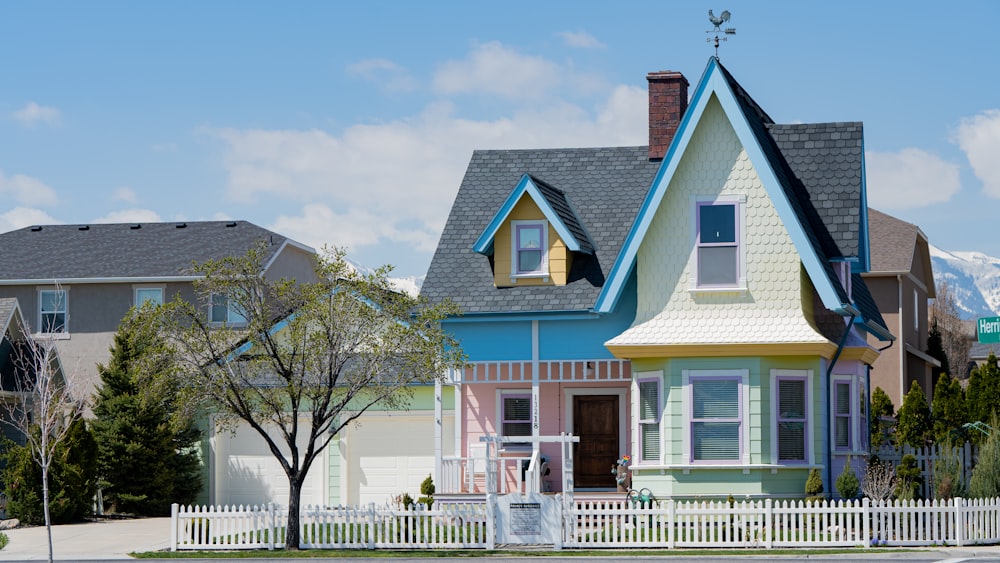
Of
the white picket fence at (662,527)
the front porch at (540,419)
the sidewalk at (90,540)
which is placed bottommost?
the sidewalk at (90,540)

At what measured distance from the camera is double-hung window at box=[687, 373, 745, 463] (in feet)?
94.2

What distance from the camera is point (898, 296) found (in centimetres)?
5166

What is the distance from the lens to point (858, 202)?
99.0 feet

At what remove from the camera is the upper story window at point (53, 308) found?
47781mm

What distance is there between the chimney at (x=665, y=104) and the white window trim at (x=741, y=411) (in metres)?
6.63

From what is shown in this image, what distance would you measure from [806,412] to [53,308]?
2878 cm

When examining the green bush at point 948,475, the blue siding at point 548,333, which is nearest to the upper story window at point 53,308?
the blue siding at point 548,333

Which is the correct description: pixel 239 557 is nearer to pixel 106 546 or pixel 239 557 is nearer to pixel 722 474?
pixel 106 546

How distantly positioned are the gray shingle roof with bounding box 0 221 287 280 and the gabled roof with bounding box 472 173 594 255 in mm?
18065

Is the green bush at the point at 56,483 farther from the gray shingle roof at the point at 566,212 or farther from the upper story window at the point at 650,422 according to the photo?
the upper story window at the point at 650,422

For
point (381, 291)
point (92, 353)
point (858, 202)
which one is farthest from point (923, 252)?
point (381, 291)

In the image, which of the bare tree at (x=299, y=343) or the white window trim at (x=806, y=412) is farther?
the white window trim at (x=806, y=412)

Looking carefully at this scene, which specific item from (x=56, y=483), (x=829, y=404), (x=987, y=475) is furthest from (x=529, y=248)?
(x=56, y=483)

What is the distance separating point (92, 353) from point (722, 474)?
26144mm
